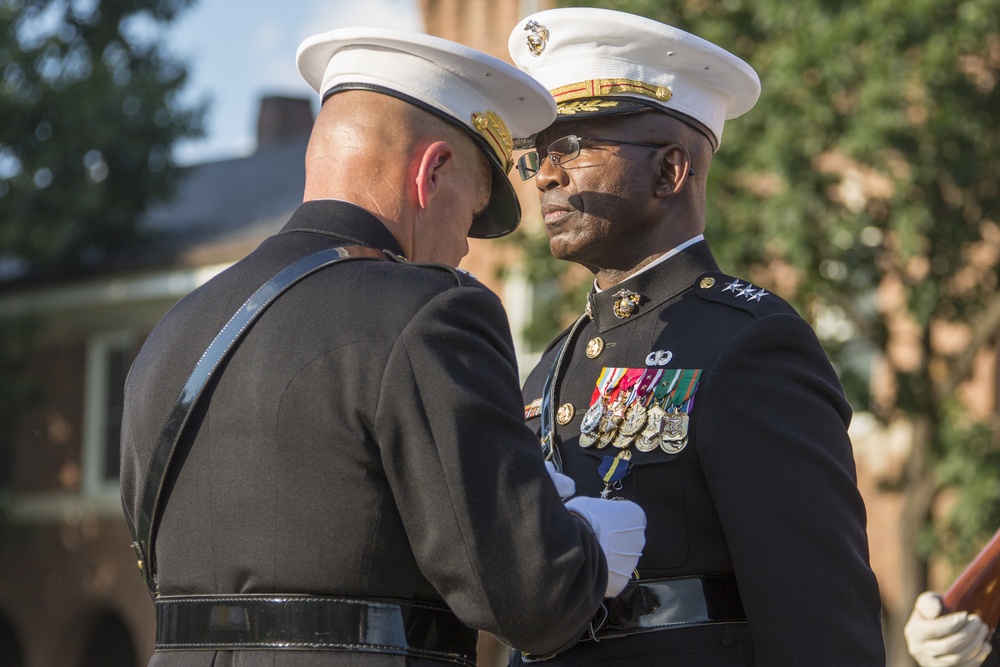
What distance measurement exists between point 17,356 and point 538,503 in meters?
15.8

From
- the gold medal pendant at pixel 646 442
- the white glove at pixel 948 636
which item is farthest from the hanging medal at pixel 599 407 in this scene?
the white glove at pixel 948 636

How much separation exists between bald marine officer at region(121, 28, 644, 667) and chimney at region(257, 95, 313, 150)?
2322 centimetres

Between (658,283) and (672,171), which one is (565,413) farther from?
(672,171)

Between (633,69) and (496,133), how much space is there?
0.83m

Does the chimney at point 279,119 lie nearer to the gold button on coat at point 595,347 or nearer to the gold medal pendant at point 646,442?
the gold button on coat at point 595,347

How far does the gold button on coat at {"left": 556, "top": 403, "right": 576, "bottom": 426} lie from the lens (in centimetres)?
344

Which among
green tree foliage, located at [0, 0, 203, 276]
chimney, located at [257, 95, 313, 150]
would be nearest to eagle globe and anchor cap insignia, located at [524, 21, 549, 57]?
green tree foliage, located at [0, 0, 203, 276]

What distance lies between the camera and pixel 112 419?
750 inches

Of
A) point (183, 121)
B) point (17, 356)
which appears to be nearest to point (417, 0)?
point (183, 121)

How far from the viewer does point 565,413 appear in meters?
3.46

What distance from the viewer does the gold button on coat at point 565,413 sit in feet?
11.3

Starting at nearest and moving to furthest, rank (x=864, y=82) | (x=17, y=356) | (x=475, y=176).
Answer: (x=475, y=176), (x=864, y=82), (x=17, y=356)

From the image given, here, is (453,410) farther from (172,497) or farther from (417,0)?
(417,0)

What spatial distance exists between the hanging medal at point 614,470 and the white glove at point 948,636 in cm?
96
